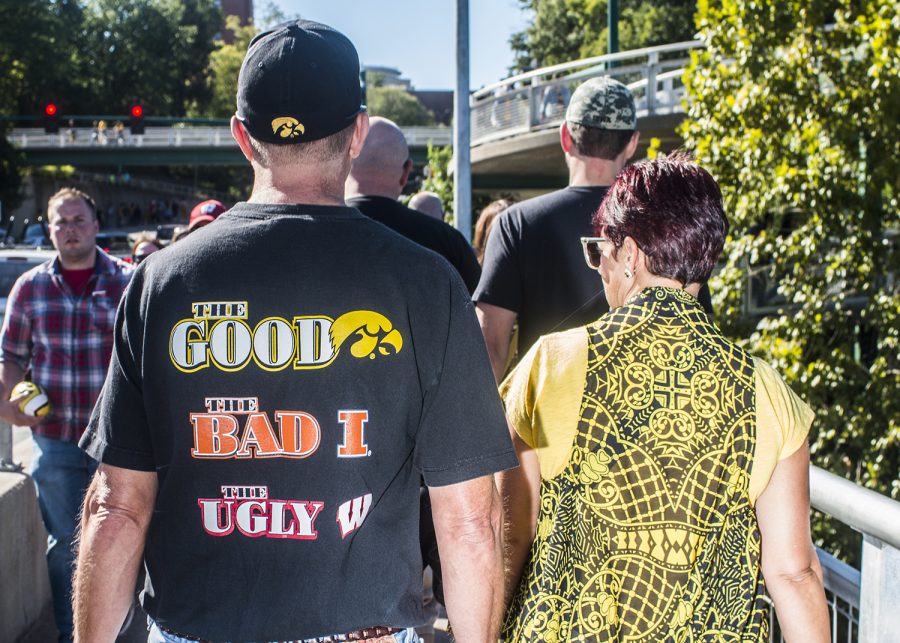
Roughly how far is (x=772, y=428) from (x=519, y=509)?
1.86 ft

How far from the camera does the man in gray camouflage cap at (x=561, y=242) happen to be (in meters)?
3.42

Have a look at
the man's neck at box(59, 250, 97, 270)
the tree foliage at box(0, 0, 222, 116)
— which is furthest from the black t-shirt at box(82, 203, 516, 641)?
the tree foliage at box(0, 0, 222, 116)

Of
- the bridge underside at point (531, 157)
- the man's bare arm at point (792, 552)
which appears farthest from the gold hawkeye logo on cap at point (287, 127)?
the bridge underside at point (531, 157)

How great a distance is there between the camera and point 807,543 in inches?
84.0

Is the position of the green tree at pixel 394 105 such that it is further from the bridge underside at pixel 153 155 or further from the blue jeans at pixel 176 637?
the blue jeans at pixel 176 637

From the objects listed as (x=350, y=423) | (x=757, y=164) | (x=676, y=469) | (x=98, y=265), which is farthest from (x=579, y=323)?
(x=757, y=164)

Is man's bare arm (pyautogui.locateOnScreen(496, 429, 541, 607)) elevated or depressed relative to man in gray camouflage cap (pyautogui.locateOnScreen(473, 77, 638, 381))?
depressed

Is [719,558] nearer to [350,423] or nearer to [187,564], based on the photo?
[350,423]

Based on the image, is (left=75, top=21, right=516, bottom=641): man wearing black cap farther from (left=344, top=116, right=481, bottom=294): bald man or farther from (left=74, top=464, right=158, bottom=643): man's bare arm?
(left=344, top=116, right=481, bottom=294): bald man

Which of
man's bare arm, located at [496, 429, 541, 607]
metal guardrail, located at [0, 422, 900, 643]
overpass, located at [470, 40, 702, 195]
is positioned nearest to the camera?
man's bare arm, located at [496, 429, 541, 607]

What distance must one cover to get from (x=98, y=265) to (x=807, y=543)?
12.0 ft

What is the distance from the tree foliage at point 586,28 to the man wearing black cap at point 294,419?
38.4 m

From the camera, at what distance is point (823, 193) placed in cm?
689

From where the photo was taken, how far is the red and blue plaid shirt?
4535 millimetres
